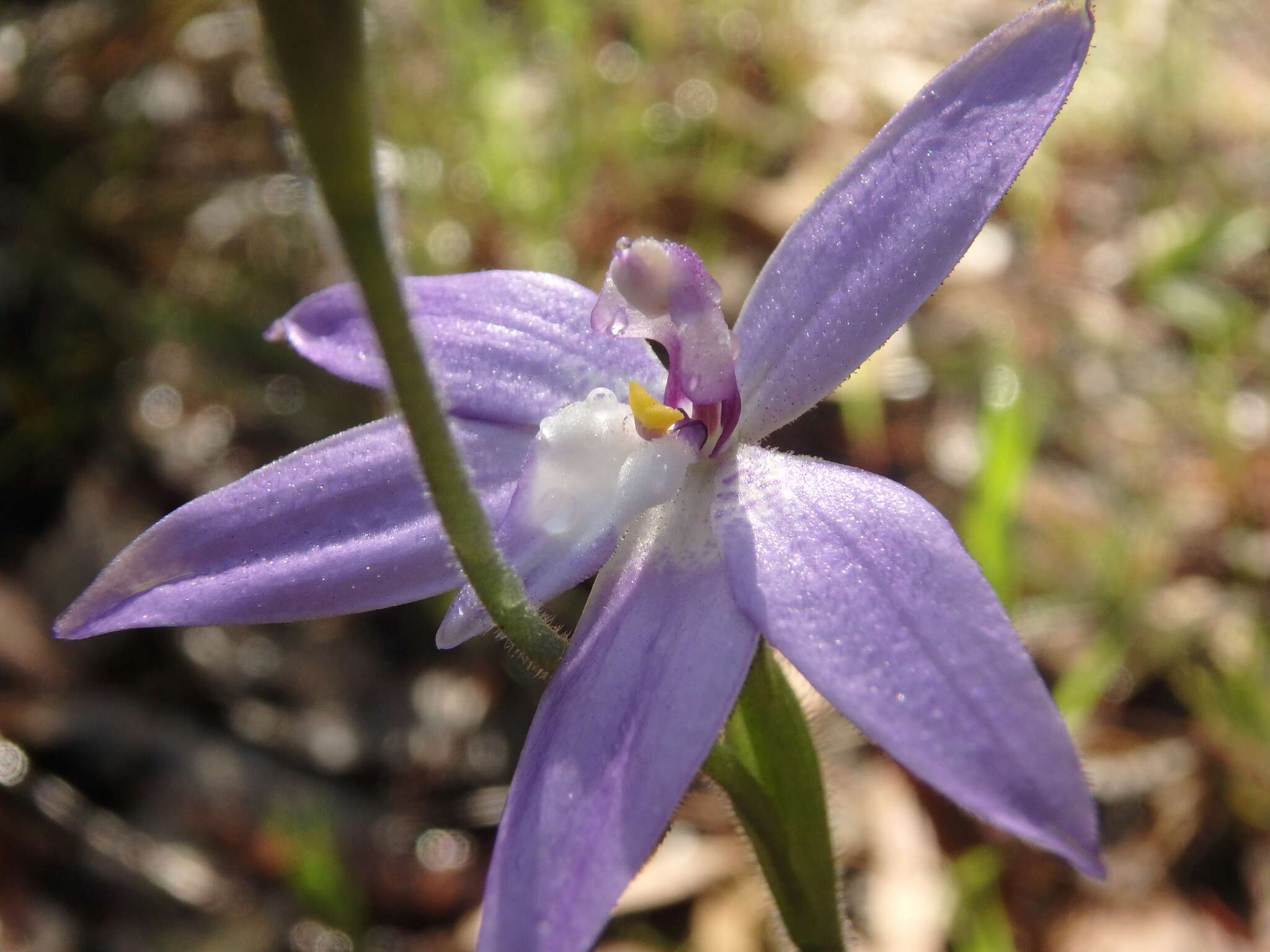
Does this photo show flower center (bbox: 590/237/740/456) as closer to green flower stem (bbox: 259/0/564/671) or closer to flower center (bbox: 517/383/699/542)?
flower center (bbox: 517/383/699/542)

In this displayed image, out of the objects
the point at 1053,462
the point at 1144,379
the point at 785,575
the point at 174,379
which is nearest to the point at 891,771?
the point at 1053,462

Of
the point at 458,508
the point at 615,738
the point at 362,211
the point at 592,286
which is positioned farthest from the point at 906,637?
the point at 592,286

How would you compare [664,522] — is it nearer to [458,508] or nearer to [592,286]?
[458,508]

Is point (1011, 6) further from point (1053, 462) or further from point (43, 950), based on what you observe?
point (43, 950)

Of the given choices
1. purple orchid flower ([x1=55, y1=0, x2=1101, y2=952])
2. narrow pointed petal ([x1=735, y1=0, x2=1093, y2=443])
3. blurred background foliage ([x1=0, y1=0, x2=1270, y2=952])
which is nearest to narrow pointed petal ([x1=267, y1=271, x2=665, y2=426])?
purple orchid flower ([x1=55, y1=0, x2=1101, y2=952])

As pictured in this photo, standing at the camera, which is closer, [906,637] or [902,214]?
[906,637]

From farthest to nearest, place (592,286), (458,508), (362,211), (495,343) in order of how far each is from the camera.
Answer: (592,286), (495,343), (458,508), (362,211)
